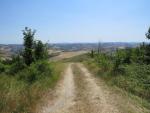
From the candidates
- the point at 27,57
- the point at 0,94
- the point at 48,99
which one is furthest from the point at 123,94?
the point at 27,57

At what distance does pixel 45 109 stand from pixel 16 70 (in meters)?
15.4

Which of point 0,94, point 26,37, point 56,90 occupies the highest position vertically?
point 26,37

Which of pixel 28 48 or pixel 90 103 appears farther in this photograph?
pixel 28 48

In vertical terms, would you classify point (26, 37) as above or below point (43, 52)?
above

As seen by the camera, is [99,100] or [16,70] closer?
[99,100]

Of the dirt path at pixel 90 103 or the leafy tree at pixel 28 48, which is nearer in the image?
the dirt path at pixel 90 103

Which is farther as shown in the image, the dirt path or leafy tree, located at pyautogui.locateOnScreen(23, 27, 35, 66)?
leafy tree, located at pyautogui.locateOnScreen(23, 27, 35, 66)

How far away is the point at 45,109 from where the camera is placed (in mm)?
11734

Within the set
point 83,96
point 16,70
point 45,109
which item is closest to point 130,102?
point 83,96

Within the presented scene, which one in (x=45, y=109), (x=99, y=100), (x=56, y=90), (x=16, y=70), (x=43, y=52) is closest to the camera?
(x=45, y=109)

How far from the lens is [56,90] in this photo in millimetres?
17000

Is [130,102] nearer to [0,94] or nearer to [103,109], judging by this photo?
[103,109]

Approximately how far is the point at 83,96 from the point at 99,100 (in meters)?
1.52

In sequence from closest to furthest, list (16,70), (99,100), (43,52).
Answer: (99,100), (16,70), (43,52)
